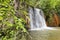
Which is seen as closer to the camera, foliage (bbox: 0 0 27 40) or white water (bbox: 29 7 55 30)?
foliage (bbox: 0 0 27 40)

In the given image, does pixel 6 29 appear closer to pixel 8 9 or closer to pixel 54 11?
pixel 8 9

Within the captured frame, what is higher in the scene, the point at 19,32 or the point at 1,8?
the point at 1,8

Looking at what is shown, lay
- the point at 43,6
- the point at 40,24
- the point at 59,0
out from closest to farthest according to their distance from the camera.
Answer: the point at 40,24 → the point at 43,6 → the point at 59,0

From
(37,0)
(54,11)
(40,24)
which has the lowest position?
(40,24)

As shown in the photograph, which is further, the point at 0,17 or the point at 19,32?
the point at 19,32

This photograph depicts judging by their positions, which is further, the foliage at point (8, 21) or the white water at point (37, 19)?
the white water at point (37, 19)

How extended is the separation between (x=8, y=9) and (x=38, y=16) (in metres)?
15.7

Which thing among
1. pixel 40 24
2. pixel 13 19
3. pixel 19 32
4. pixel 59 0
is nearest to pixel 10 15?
pixel 13 19

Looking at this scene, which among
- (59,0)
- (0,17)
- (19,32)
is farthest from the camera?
(59,0)

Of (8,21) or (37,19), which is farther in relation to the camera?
(37,19)

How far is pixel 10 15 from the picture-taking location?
1.82m

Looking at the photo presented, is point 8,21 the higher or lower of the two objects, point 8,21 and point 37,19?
the higher

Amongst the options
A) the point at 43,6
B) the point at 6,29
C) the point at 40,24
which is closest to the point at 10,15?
the point at 6,29

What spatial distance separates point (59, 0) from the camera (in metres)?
20.8
